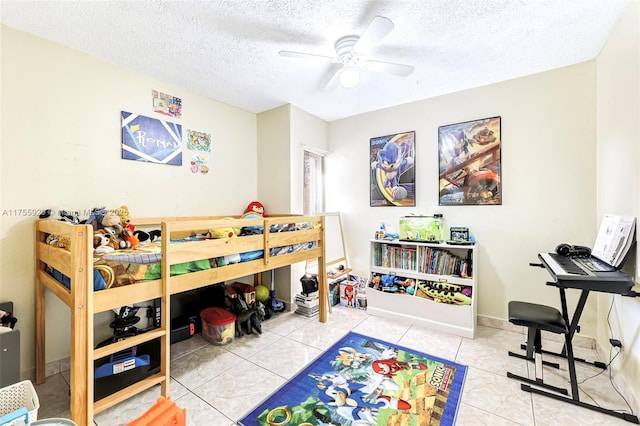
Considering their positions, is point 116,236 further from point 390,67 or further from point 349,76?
point 390,67

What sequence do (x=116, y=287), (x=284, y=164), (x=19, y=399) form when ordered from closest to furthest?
1. (x=19, y=399)
2. (x=116, y=287)
3. (x=284, y=164)

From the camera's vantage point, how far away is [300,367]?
2.05 meters

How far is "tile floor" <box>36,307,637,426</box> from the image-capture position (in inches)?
62.6

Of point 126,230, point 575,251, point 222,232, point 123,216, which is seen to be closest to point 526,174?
point 575,251

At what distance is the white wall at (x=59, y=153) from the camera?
72.9 inches

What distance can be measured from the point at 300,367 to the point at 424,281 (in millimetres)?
1603

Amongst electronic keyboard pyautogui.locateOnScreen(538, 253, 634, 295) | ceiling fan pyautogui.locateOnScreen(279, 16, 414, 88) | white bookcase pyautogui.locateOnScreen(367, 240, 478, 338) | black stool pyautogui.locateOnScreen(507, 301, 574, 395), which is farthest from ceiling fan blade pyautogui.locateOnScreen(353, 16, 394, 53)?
black stool pyautogui.locateOnScreen(507, 301, 574, 395)

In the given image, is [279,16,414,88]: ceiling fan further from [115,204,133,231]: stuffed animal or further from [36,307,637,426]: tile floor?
[36,307,637,426]: tile floor

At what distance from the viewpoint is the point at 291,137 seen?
3.25 meters

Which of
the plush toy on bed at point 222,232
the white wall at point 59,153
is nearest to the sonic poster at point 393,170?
the plush toy on bed at point 222,232

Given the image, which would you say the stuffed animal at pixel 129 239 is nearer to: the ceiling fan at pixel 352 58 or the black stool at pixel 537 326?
the ceiling fan at pixel 352 58

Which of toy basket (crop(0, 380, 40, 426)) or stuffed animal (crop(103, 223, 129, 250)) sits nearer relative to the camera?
toy basket (crop(0, 380, 40, 426))

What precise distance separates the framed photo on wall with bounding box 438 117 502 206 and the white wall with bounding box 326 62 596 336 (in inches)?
2.7

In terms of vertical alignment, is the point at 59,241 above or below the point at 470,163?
below
